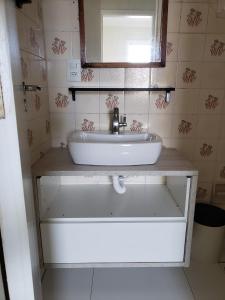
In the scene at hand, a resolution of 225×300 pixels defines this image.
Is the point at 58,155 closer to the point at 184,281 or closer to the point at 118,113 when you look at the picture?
the point at 118,113

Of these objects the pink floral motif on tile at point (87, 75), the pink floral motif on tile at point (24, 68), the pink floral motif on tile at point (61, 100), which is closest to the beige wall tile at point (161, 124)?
the pink floral motif on tile at point (87, 75)

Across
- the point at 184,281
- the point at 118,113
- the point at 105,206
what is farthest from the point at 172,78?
the point at 184,281

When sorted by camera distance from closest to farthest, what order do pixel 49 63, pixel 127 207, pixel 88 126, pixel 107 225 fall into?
pixel 107 225
pixel 127 207
pixel 49 63
pixel 88 126

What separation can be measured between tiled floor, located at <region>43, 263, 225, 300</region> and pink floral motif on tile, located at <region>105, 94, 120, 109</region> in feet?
3.49

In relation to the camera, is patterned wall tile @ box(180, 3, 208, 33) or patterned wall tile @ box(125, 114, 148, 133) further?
patterned wall tile @ box(125, 114, 148, 133)

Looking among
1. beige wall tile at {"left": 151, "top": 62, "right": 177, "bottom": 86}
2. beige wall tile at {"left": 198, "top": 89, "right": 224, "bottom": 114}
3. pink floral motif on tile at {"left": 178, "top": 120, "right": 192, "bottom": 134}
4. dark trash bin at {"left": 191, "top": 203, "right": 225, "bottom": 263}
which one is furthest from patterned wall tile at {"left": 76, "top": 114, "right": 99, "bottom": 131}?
dark trash bin at {"left": 191, "top": 203, "right": 225, "bottom": 263}

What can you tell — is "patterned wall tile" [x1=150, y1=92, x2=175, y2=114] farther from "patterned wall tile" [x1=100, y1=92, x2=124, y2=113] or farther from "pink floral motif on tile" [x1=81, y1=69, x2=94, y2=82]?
"pink floral motif on tile" [x1=81, y1=69, x2=94, y2=82]

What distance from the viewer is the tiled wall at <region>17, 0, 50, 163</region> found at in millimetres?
1044

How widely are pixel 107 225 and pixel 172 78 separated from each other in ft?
3.24

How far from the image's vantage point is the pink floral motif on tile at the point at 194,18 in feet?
4.34

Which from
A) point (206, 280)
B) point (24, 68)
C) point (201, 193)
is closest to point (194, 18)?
point (24, 68)

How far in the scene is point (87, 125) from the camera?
148 centimetres

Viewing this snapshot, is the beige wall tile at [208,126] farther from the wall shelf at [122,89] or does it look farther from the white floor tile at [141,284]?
the white floor tile at [141,284]

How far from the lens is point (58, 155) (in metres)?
1.32
